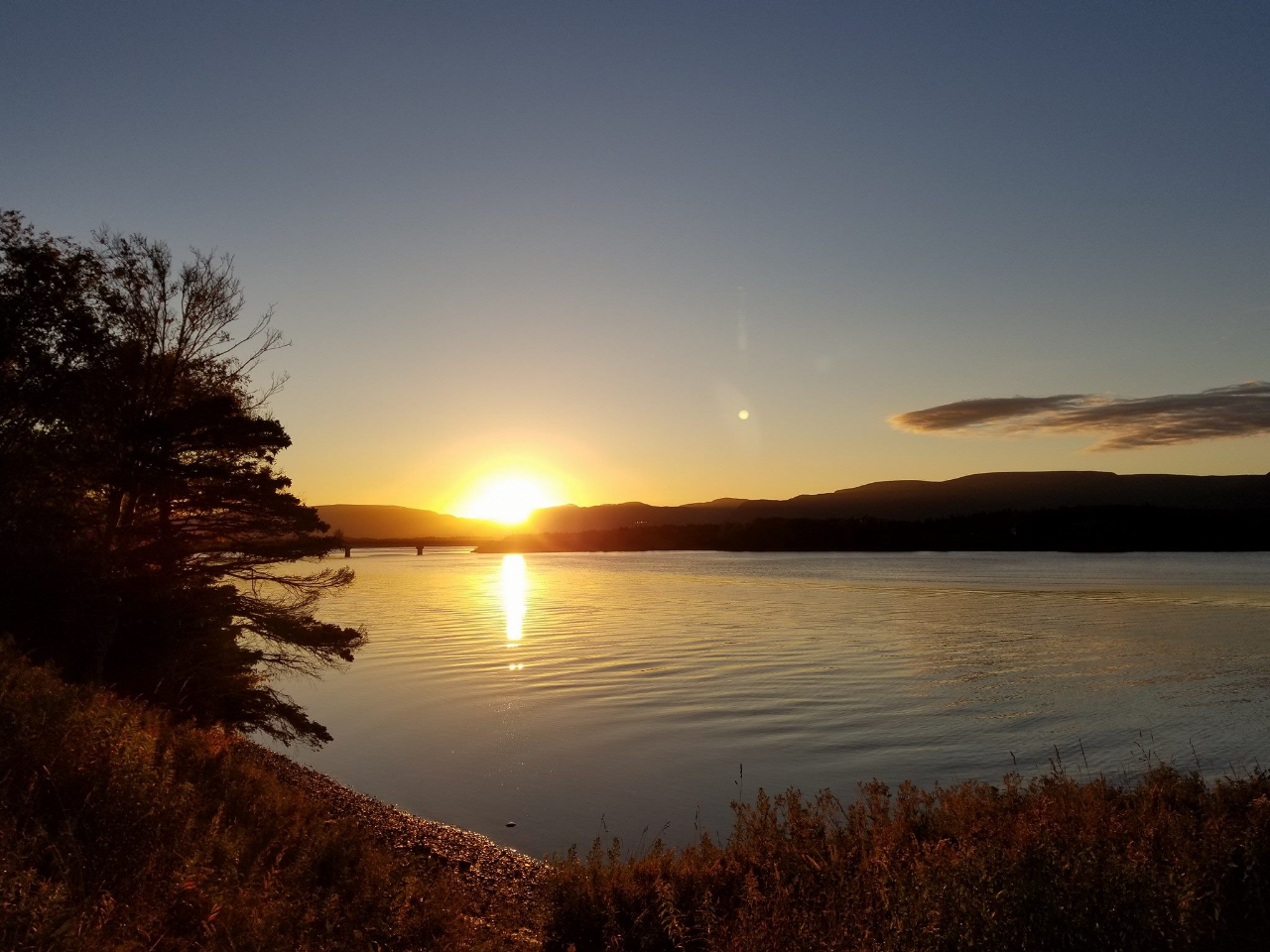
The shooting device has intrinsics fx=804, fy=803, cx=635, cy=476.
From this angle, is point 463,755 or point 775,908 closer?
point 775,908

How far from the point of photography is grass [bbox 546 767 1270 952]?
7273 millimetres

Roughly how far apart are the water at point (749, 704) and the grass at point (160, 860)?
19.0ft

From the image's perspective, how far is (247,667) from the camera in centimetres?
2253

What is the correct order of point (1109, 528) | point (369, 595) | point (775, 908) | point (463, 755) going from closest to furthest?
1. point (775, 908)
2. point (463, 755)
3. point (369, 595)
4. point (1109, 528)

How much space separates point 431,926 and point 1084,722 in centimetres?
1959

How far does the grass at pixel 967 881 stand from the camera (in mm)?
7273

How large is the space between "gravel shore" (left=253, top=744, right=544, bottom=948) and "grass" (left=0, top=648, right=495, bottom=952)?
60 cm

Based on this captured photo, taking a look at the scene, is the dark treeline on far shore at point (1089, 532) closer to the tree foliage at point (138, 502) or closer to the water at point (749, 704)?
the water at point (749, 704)

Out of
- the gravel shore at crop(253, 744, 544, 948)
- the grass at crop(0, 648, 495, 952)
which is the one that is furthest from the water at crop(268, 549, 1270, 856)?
the grass at crop(0, 648, 495, 952)

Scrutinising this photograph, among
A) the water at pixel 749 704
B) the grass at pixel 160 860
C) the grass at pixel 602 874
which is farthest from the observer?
the water at pixel 749 704

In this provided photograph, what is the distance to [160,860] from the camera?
780 centimetres

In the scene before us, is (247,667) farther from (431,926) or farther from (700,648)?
(700,648)

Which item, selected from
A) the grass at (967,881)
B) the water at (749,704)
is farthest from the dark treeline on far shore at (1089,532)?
the grass at (967,881)

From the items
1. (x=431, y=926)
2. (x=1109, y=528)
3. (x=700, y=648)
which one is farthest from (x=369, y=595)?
(x=1109, y=528)
